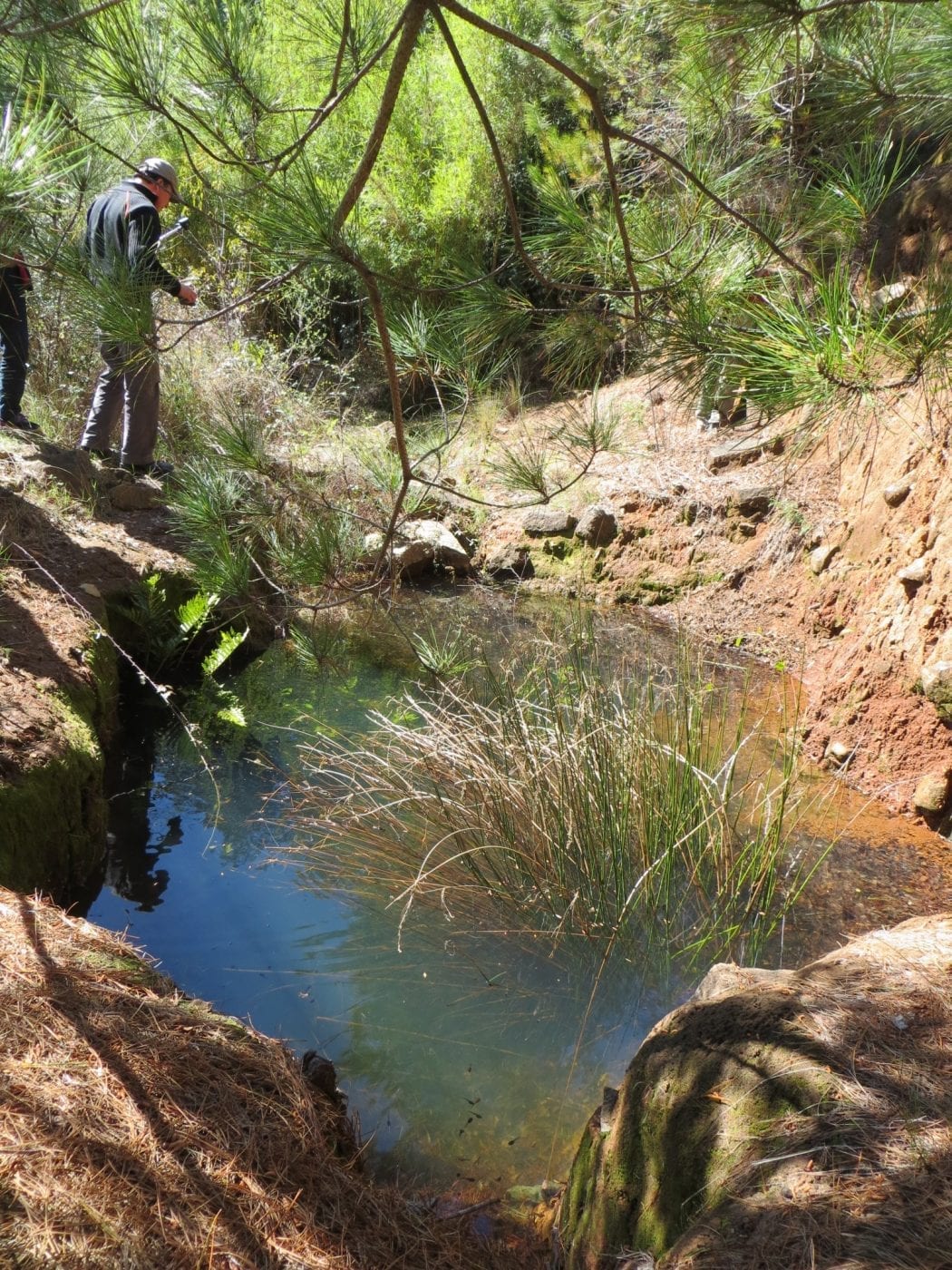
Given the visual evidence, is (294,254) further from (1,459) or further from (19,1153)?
(1,459)

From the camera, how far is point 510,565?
7.90 meters

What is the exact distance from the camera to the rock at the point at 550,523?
7.95 m

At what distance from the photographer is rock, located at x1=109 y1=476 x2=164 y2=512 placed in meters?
5.61

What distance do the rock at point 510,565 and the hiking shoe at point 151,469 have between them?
113 inches

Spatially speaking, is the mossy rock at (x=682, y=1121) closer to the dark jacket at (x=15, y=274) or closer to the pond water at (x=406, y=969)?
the pond water at (x=406, y=969)

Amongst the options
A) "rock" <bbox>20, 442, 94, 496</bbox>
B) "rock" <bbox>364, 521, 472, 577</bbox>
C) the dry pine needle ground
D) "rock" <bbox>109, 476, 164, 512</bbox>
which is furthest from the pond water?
"rock" <bbox>364, 521, 472, 577</bbox>

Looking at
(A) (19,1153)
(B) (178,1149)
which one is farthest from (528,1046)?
(A) (19,1153)

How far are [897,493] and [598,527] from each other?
107 inches

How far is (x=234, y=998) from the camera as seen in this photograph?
3074 mm

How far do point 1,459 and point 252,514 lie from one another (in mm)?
2546

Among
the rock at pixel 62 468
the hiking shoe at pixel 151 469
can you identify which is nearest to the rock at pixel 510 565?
the hiking shoe at pixel 151 469

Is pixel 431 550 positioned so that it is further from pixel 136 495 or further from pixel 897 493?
pixel 897 493

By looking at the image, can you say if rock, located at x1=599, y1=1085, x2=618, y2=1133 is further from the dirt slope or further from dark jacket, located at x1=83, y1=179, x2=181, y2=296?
dark jacket, located at x1=83, y1=179, x2=181, y2=296

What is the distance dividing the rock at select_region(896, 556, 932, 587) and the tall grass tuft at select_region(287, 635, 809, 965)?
172 centimetres
